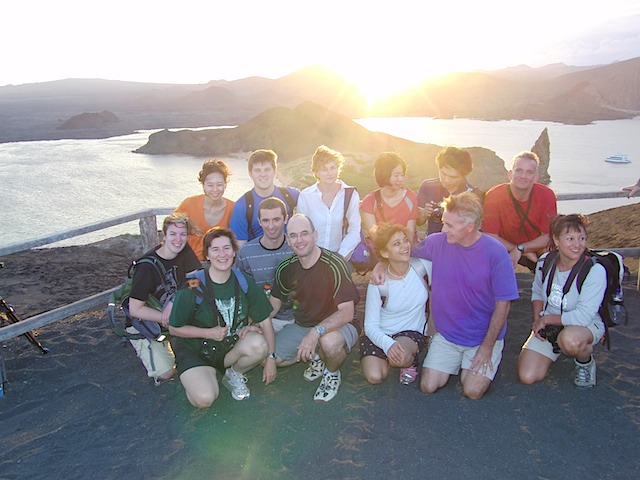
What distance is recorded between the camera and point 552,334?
3.81 meters

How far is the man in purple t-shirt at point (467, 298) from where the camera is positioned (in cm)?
361

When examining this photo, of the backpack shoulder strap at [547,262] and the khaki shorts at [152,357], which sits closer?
the backpack shoulder strap at [547,262]

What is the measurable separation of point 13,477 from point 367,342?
2595mm

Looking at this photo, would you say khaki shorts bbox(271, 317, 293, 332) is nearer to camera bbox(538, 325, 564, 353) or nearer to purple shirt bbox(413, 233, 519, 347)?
purple shirt bbox(413, 233, 519, 347)

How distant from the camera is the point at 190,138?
65.5 meters

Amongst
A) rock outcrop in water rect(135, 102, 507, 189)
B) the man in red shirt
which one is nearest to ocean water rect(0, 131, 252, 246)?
rock outcrop in water rect(135, 102, 507, 189)

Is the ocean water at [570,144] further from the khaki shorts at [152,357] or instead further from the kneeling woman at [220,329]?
the khaki shorts at [152,357]

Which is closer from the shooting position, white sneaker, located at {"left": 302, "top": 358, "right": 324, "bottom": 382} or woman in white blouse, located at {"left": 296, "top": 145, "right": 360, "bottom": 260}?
white sneaker, located at {"left": 302, "top": 358, "right": 324, "bottom": 382}

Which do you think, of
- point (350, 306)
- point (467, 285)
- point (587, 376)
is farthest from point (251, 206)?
point (587, 376)

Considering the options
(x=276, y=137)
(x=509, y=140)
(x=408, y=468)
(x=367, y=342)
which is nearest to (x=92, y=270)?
(x=367, y=342)

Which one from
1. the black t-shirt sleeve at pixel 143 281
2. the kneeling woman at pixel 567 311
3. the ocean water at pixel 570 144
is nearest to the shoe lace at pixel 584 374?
the kneeling woman at pixel 567 311

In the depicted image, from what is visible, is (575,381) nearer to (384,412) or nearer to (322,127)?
(384,412)

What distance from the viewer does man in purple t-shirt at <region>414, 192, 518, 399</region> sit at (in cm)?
361

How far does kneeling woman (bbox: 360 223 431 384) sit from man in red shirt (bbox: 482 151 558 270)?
130cm
